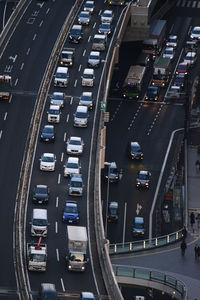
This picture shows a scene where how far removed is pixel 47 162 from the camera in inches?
6885

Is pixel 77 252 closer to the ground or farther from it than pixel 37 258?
farther from it

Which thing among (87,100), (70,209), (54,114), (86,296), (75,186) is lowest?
(86,296)

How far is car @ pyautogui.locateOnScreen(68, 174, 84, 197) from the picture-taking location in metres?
169

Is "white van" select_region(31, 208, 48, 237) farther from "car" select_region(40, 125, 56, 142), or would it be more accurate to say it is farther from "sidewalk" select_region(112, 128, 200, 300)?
"car" select_region(40, 125, 56, 142)

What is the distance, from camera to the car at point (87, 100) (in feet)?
632

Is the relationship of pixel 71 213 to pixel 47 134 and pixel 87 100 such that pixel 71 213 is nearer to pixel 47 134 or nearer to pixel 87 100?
pixel 47 134

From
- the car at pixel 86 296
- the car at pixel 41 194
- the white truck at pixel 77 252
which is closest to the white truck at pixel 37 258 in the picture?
the white truck at pixel 77 252

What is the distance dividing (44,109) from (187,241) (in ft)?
93.4

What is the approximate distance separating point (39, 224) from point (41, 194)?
868 cm

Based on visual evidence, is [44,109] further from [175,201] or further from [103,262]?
[103,262]

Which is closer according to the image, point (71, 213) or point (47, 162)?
point (71, 213)

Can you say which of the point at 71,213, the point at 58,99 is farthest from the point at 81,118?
the point at 71,213

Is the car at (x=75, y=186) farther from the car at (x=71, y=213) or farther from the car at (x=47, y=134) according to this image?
the car at (x=47, y=134)

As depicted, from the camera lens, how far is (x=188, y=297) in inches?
6284
